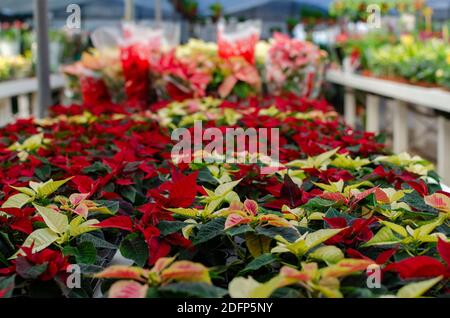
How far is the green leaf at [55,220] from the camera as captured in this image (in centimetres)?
91

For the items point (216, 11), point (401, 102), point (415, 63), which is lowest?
point (401, 102)

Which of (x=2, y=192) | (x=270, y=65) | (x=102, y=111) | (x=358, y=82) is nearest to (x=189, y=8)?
(x=358, y=82)

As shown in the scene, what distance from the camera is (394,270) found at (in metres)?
0.77

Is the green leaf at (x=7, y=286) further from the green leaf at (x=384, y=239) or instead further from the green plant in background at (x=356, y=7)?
the green plant in background at (x=356, y=7)

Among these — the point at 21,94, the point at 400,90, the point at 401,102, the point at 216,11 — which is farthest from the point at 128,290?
Answer: the point at 216,11

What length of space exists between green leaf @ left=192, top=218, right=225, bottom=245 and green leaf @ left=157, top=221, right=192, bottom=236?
25 millimetres

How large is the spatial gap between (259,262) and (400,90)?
11.5 feet

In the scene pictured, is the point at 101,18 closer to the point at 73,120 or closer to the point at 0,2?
the point at 0,2

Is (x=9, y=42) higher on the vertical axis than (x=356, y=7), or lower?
lower

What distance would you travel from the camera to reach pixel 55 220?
0.92 metres
